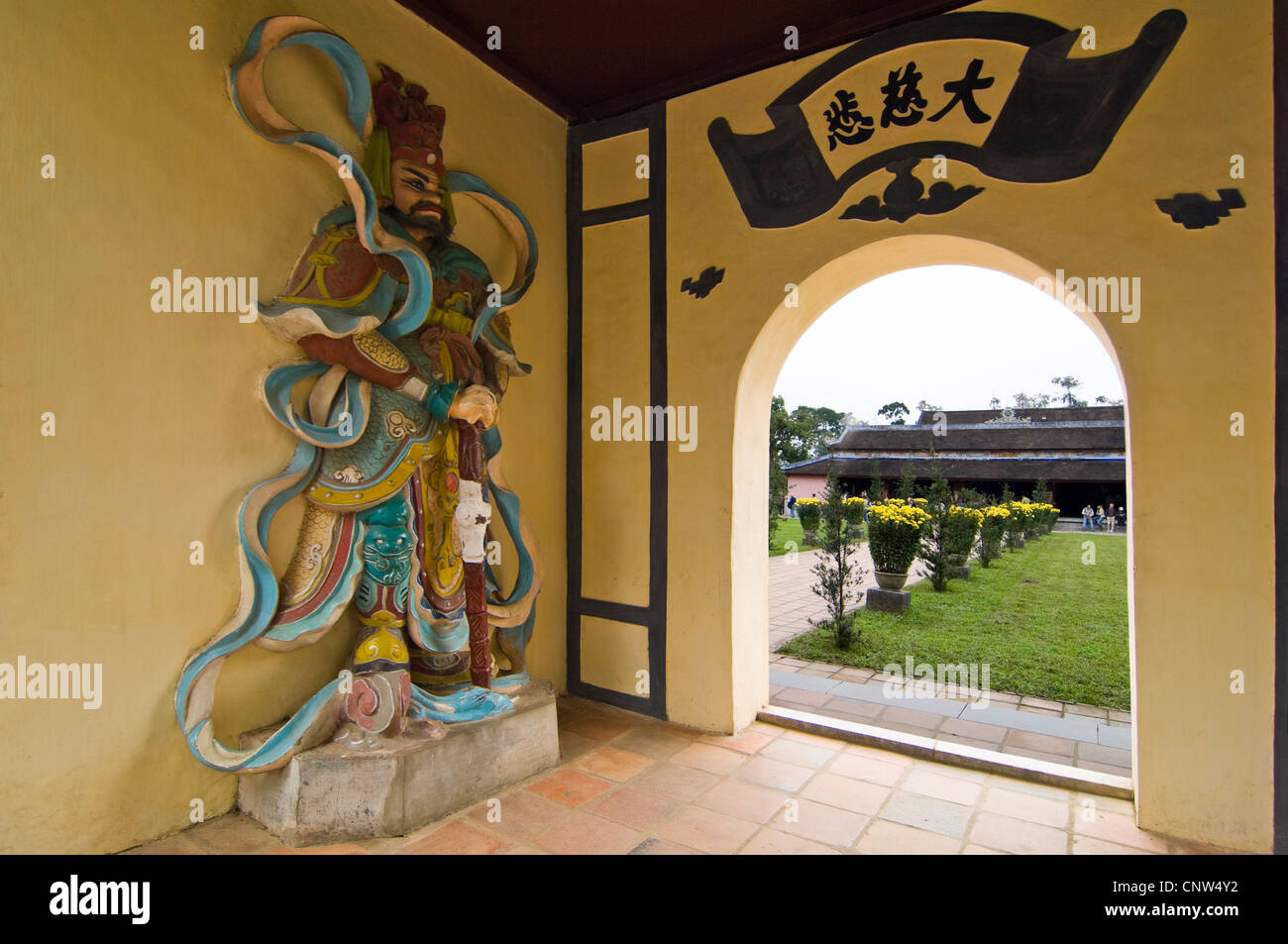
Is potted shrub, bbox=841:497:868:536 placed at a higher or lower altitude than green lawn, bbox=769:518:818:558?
higher

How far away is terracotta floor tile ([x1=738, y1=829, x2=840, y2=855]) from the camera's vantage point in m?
2.59

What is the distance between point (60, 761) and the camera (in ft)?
7.47

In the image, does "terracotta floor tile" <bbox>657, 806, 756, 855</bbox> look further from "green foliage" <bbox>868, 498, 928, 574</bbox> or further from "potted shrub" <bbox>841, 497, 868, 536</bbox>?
"potted shrub" <bbox>841, 497, 868, 536</bbox>

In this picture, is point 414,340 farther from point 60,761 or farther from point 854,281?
point 854,281

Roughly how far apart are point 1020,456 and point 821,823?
24.3 meters

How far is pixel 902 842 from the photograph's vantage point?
8.79 ft

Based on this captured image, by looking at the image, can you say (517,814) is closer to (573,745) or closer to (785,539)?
(573,745)

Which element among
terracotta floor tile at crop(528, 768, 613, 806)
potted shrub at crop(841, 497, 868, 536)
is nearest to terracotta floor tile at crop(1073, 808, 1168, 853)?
terracotta floor tile at crop(528, 768, 613, 806)

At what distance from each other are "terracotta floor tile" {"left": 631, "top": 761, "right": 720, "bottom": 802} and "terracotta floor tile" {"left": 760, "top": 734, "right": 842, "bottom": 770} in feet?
1.44

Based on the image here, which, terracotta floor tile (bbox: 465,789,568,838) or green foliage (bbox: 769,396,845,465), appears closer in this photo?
terracotta floor tile (bbox: 465,789,568,838)

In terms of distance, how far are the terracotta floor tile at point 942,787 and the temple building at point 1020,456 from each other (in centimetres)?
1868

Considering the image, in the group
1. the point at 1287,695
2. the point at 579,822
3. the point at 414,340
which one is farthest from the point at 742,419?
the point at 1287,695

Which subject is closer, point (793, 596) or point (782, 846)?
point (782, 846)

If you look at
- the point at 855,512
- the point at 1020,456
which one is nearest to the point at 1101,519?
the point at 1020,456
